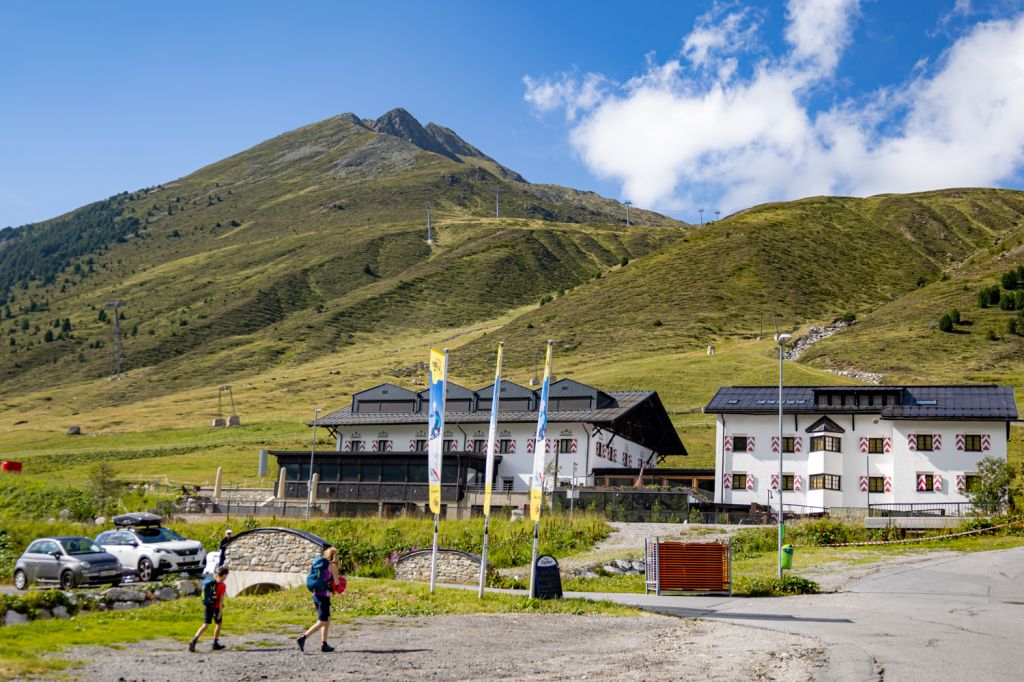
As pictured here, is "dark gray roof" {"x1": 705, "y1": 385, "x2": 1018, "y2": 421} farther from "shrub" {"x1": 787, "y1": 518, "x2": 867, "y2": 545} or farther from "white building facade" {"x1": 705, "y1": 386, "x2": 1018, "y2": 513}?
"shrub" {"x1": 787, "y1": 518, "x2": 867, "y2": 545}

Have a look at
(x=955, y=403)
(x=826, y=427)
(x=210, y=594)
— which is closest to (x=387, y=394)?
(x=826, y=427)

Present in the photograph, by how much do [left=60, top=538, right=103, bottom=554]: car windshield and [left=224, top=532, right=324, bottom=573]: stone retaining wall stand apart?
4.67 m

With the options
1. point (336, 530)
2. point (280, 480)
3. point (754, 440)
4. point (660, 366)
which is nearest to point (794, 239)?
point (660, 366)

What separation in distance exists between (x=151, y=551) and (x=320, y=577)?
60.5 feet

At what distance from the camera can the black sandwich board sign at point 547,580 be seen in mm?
27781

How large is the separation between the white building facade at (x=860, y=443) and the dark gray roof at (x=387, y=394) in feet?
81.0

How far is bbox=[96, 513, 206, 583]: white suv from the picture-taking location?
3566cm

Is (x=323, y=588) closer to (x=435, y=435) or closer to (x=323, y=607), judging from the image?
(x=323, y=607)

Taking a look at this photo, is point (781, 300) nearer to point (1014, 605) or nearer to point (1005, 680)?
point (1014, 605)

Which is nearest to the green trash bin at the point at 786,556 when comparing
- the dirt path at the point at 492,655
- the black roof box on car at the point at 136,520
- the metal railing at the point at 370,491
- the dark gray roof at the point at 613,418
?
the dirt path at the point at 492,655

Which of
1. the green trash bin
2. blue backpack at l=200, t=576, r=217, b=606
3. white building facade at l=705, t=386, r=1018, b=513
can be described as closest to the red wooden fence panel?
the green trash bin

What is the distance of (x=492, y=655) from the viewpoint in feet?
62.6

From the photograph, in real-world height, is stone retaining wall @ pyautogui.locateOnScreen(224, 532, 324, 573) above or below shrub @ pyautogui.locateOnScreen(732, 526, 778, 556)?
below

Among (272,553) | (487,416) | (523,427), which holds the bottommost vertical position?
(272,553)
